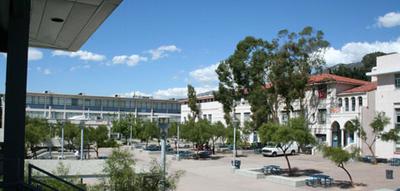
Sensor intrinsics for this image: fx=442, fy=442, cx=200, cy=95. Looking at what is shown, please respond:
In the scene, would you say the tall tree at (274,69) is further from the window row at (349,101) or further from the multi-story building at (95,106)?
the multi-story building at (95,106)

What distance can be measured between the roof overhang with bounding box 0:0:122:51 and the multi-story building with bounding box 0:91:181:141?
95124 millimetres

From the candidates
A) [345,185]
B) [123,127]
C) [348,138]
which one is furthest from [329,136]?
[123,127]

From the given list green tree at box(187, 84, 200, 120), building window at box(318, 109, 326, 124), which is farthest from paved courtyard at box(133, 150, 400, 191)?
green tree at box(187, 84, 200, 120)

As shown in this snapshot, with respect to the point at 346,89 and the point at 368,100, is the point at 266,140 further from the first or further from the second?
the point at 346,89

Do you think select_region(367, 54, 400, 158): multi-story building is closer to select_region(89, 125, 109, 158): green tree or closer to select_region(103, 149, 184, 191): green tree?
select_region(89, 125, 109, 158): green tree

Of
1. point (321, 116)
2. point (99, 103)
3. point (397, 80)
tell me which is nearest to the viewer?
point (397, 80)

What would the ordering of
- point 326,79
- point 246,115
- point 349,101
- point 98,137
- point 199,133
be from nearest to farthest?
point 98,137 → point 199,133 → point 349,101 → point 326,79 → point 246,115

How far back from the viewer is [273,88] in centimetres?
5431

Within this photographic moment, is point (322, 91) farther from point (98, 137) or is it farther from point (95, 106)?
point (95, 106)

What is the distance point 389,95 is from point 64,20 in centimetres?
4225

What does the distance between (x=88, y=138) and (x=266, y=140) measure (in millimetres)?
21761

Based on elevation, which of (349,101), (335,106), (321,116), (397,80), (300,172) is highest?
(397,80)

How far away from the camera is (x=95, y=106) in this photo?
117 meters

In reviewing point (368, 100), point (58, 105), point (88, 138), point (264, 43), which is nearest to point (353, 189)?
point (368, 100)
